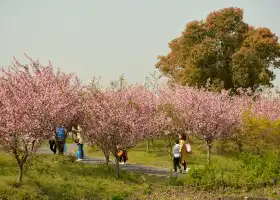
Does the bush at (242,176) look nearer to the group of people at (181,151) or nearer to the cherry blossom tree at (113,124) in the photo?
the group of people at (181,151)

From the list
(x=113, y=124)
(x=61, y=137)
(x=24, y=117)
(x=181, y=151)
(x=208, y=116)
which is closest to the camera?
(x=24, y=117)

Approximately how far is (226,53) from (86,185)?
3756 cm

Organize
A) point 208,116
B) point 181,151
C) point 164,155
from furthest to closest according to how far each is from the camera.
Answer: point 164,155
point 208,116
point 181,151

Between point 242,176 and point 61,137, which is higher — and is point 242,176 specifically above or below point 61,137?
below

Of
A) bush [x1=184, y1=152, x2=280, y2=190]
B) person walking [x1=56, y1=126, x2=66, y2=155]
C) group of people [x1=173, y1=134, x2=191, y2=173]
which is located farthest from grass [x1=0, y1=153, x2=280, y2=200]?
person walking [x1=56, y1=126, x2=66, y2=155]

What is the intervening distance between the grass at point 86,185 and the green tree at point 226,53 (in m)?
29.6

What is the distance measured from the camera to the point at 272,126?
31.5m

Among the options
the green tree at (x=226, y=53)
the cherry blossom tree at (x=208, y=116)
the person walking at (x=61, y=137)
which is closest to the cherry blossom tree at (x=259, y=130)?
the cherry blossom tree at (x=208, y=116)

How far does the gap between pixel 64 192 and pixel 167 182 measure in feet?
19.4

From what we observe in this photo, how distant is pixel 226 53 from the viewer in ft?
174

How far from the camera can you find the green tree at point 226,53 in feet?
168

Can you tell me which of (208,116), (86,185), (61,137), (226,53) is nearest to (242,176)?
(86,185)

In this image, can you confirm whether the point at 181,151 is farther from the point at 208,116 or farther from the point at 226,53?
the point at 226,53

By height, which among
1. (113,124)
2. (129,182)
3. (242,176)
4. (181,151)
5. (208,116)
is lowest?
(129,182)
